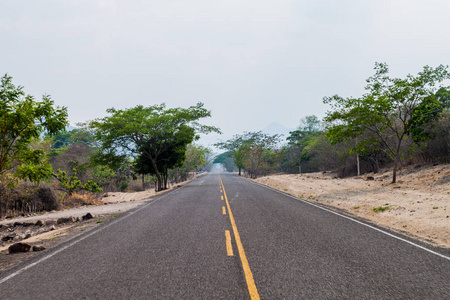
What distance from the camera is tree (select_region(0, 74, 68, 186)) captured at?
7.89 m

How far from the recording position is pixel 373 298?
12.1ft

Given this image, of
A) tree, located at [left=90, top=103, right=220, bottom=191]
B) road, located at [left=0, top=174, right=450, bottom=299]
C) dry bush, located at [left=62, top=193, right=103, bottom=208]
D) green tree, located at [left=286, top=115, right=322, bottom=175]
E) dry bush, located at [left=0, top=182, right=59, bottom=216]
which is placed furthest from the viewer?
green tree, located at [left=286, top=115, right=322, bottom=175]

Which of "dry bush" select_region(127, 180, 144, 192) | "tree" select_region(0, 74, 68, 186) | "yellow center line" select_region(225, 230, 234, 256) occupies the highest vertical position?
"tree" select_region(0, 74, 68, 186)

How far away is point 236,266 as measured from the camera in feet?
16.1

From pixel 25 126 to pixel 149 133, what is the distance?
65.5ft

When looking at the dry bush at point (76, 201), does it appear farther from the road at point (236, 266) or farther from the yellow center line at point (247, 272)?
the yellow center line at point (247, 272)

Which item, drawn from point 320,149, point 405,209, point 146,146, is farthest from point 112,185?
point 405,209

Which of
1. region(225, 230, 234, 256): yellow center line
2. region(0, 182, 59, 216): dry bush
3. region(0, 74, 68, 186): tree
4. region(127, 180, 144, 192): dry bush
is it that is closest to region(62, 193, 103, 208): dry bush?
region(0, 182, 59, 216): dry bush

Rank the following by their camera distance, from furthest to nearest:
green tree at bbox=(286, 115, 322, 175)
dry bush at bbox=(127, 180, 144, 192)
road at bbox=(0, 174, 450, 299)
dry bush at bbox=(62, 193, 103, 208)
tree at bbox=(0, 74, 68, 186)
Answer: green tree at bbox=(286, 115, 322, 175) < dry bush at bbox=(127, 180, 144, 192) < dry bush at bbox=(62, 193, 103, 208) < tree at bbox=(0, 74, 68, 186) < road at bbox=(0, 174, 450, 299)

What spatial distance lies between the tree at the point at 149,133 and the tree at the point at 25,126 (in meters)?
17.2

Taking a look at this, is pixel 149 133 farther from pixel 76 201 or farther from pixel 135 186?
pixel 135 186

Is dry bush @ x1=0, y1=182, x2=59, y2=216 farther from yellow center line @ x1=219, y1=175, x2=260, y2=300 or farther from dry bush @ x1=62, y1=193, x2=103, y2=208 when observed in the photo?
yellow center line @ x1=219, y1=175, x2=260, y2=300

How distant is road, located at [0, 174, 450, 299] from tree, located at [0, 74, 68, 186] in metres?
2.44

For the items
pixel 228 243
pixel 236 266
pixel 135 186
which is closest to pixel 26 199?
pixel 228 243
